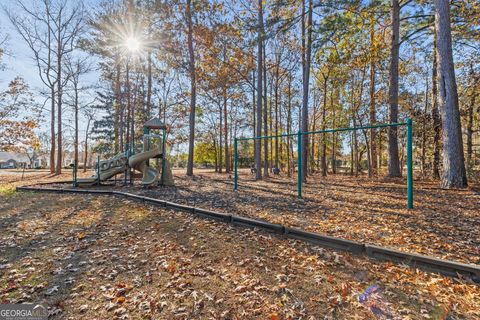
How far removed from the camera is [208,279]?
7.89ft

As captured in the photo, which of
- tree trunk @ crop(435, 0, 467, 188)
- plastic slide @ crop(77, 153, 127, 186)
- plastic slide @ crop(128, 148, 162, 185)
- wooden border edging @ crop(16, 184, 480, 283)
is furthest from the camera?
plastic slide @ crop(77, 153, 127, 186)

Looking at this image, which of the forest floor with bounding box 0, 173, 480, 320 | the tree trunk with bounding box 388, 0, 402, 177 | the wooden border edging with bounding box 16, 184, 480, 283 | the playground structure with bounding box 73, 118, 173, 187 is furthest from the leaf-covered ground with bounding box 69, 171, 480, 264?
the tree trunk with bounding box 388, 0, 402, 177

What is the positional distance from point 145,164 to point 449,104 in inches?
409

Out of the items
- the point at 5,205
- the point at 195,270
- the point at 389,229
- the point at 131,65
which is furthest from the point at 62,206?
the point at 131,65

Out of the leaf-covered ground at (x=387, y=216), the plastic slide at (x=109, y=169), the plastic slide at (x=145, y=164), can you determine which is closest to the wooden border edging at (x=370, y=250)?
the leaf-covered ground at (x=387, y=216)

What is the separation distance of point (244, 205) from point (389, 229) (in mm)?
2996

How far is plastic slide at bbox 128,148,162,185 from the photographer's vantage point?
27.9 ft

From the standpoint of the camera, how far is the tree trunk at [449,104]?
6.22 metres

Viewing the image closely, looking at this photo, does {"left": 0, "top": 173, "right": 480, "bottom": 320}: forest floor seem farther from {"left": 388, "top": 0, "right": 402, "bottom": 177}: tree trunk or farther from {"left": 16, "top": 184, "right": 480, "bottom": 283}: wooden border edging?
{"left": 388, "top": 0, "right": 402, "bottom": 177}: tree trunk

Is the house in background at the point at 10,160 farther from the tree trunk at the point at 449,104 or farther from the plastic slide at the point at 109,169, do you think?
the tree trunk at the point at 449,104

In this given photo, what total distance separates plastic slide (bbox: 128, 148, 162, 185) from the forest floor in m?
4.74

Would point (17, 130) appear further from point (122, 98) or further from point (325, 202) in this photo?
point (325, 202)

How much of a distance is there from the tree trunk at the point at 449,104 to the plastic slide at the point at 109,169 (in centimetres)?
1113

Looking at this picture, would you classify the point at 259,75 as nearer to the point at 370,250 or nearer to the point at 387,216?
the point at 387,216
